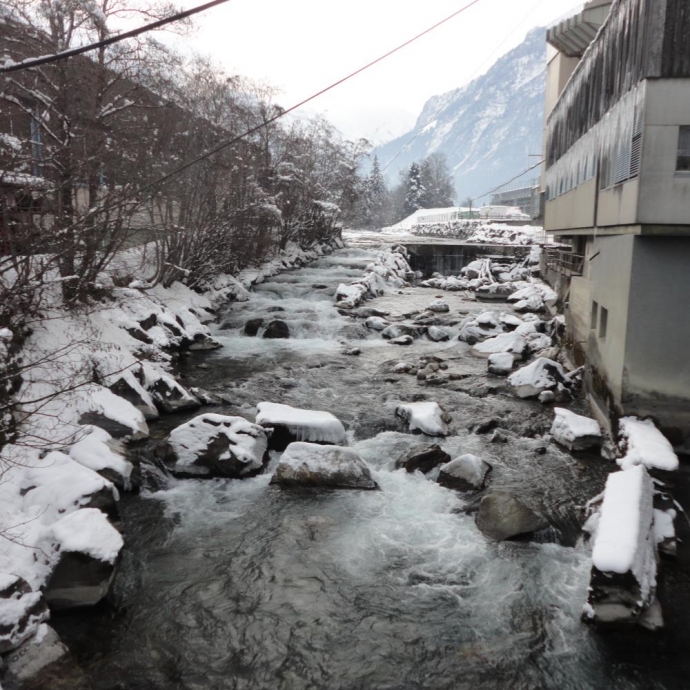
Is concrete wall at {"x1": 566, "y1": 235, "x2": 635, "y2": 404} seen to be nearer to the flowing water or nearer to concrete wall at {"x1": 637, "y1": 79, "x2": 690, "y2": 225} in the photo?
concrete wall at {"x1": 637, "y1": 79, "x2": 690, "y2": 225}

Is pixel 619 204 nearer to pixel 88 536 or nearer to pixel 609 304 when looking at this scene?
pixel 609 304

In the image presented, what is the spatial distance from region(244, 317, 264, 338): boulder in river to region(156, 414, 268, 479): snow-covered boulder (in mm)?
9052

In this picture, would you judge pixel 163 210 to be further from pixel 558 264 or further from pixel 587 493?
pixel 587 493

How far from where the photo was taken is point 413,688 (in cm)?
473

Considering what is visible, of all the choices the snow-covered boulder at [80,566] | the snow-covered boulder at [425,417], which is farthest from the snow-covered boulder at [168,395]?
the snow-covered boulder at [80,566]

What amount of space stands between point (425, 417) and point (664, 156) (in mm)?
5323

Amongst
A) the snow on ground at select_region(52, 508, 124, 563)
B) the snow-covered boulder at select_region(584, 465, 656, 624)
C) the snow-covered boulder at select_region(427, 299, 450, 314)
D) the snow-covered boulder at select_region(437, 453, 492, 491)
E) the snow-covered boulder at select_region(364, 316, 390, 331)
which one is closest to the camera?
the snow-covered boulder at select_region(584, 465, 656, 624)

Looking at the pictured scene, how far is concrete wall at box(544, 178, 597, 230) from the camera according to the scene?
11.8m

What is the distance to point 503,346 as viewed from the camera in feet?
51.9

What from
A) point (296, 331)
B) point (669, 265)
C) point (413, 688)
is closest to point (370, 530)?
point (413, 688)

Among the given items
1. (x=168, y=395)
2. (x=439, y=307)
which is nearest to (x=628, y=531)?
(x=168, y=395)

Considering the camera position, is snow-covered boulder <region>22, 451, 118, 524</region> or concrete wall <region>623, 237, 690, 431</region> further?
concrete wall <region>623, 237, 690, 431</region>

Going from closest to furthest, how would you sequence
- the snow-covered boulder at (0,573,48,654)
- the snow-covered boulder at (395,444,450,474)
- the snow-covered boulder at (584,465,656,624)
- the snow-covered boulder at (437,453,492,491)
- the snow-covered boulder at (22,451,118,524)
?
the snow-covered boulder at (0,573,48,654)
the snow-covered boulder at (584,465,656,624)
the snow-covered boulder at (22,451,118,524)
the snow-covered boulder at (437,453,492,491)
the snow-covered boulder at (395,444,450,474)

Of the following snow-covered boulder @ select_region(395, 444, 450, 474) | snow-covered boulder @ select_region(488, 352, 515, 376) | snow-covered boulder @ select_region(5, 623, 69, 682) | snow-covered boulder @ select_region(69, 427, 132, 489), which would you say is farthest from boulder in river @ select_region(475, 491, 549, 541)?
snow-covered boulder @ select_region(488, 352, 515, 376)
